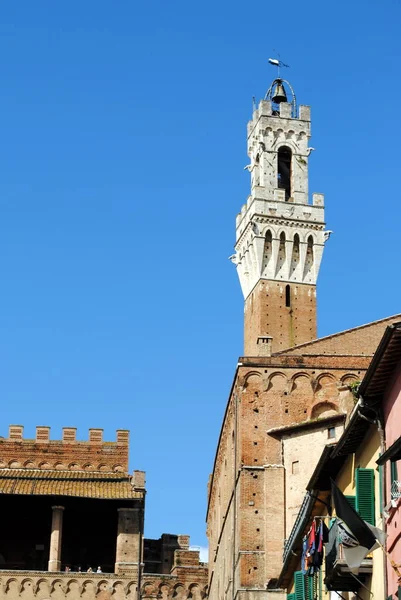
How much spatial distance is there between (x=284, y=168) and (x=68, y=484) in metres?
30.5

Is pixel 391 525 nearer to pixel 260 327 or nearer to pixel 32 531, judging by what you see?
pixel 32 531

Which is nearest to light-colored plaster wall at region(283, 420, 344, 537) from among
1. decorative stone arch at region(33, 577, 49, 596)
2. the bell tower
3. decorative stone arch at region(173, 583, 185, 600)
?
decorative stone arch at region(173, 583, 185, 600)

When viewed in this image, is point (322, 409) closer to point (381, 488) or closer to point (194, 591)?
point (194, 591)

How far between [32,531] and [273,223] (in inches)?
1041

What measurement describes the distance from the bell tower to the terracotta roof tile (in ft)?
58.2

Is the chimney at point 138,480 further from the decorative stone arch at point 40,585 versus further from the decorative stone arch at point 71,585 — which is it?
the decorative stone arch at point 40,585

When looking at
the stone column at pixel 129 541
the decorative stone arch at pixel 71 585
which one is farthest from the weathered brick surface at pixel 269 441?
the decorative stone arch at pixel 71 585

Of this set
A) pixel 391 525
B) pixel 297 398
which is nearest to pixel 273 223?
pixel 297 398

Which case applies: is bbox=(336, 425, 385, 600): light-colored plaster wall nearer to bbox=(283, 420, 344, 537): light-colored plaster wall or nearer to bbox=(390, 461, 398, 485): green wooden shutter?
bbox=(390, 461, 398, 485): green wooden shutter

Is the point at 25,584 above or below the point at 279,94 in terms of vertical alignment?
below

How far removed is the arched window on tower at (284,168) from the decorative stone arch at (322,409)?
3069cm

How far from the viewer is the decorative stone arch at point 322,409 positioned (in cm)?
4284

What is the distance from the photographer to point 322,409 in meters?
43.2

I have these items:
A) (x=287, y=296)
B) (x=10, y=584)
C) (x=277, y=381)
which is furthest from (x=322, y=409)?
(x=287, y=296)
